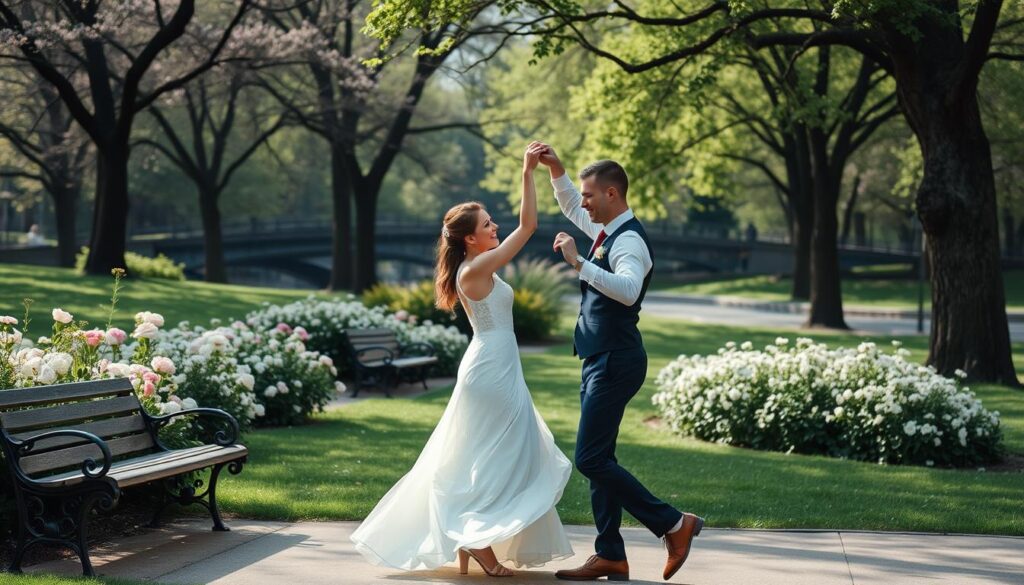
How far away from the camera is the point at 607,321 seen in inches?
227

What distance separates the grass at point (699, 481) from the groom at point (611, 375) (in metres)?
1.72

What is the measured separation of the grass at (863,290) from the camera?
44.5 m

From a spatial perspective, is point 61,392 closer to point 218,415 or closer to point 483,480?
point 218,415

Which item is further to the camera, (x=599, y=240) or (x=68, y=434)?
(x=68, y=434)

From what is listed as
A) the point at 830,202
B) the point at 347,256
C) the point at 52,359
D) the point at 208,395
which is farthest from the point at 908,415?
the point at 347,256

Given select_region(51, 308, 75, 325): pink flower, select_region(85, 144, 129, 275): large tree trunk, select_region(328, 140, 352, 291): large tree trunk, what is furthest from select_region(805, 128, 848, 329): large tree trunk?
select_region(51, 308, 75, 325): pink flower

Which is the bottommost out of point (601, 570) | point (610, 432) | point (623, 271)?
point (601, 570)

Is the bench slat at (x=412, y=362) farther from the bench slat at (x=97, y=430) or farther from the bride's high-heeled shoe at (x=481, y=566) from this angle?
the bride's high-heeled shoe at (x=481, y=566)

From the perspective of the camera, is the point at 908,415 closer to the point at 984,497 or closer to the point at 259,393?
the point at 984,497

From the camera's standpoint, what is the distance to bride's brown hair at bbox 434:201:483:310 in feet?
20.3

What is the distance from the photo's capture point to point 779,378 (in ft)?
36.3

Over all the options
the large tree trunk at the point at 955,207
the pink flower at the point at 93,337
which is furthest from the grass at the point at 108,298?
the large tree trunk at the point at 955,207

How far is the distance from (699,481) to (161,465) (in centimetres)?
423

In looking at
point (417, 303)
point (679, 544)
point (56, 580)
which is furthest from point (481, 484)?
point (417, 303)
